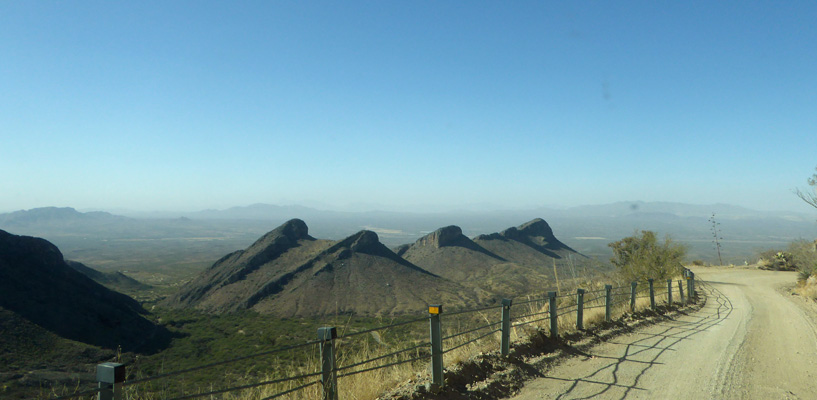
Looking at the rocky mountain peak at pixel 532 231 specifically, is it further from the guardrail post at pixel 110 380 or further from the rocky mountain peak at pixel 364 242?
the guardrail post at pixel 110 380

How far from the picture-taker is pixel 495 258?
74.3 m

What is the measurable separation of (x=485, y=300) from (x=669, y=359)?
4165cm

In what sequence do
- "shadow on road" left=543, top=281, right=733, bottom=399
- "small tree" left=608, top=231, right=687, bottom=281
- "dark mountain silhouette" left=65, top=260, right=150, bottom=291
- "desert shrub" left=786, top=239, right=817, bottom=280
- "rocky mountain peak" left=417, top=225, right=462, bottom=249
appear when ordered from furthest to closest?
"rocky mountain peak" left=417, top=225, right=462, bottom=249 < "dark mountain silhouette" left=65, top=260, right=150, bottom=291 < "desert shrub" left=786, top=239, right=817, bottom=280 < "small tree" left=608, top=231, right=687, bottom=281 < "shadow on road" left=543, top=281, right=733, bottom=399

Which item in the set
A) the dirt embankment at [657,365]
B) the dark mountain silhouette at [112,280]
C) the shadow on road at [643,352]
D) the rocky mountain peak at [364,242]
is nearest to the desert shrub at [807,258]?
the shadow on road at [643,352]

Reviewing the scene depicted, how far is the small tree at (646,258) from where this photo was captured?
26.3m

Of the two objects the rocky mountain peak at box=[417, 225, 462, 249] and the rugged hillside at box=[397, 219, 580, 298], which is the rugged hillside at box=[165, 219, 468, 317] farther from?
the rocky mountain peak at box=[417, 225, 462, 249]

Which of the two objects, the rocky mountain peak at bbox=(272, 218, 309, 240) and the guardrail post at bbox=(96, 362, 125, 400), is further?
the rocky mountain peak at bbox=(272, 218, 309, 240)

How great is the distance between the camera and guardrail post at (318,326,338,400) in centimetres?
531

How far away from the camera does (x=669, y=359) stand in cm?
912

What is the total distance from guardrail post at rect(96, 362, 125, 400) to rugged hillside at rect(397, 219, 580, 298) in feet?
165

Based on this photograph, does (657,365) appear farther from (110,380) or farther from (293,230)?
(293,230)

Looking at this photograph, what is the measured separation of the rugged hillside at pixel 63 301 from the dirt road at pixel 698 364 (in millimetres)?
35099

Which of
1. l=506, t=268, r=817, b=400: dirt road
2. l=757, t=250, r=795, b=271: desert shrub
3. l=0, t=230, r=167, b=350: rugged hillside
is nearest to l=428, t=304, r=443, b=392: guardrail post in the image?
l=506, t=268, r=817, b=400: dirt road

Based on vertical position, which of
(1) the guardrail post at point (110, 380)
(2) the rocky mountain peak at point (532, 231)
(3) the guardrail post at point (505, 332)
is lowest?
(2) the rocky mountain peak at point (532, 231)
